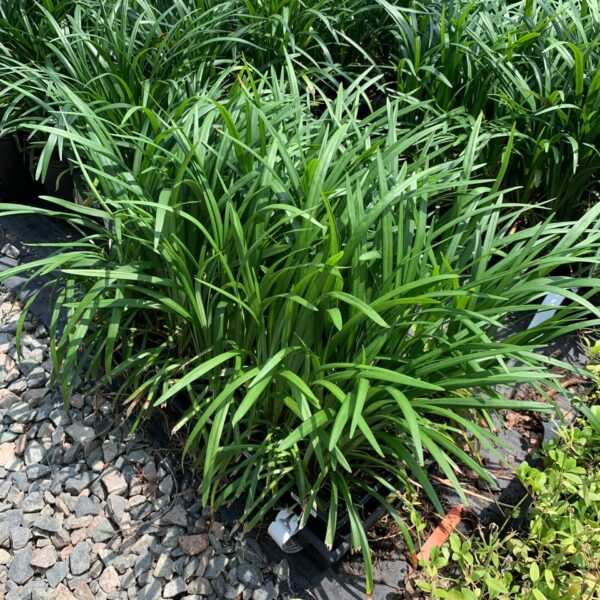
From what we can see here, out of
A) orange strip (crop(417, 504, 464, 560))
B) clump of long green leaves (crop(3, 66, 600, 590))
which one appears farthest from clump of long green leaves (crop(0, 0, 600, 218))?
orange strip (crop(417, 504, 464, 560))

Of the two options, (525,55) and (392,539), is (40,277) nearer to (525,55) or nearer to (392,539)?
(392,539)

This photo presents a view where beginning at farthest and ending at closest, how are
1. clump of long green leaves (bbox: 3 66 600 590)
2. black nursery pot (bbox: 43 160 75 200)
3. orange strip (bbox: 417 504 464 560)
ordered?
1. black nursery pot (bbox: 43 160 75 200)
2. orange strip (bbox: 417 504 464 560)
3. clump of long green leaves (bbox: 3 66 600 590)

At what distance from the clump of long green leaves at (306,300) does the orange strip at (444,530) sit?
0.14m

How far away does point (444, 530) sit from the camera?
1.69 meters

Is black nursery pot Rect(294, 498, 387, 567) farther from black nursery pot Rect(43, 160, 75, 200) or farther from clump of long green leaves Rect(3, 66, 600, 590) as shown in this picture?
black nursery pot Rect(43, 160, 75, 200)

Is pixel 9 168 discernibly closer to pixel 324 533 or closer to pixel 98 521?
pixel 98 521

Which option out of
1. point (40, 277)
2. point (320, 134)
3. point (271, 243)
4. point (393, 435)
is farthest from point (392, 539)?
point (40, 277)

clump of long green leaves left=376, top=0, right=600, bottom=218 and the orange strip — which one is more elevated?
clump of long green leaves left=376, top=0, right=600, bottom=218

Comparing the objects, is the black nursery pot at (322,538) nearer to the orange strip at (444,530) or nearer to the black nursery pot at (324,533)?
the black nursery pot at (324,533)

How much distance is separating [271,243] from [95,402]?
686mm

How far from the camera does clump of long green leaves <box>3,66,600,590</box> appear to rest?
54.4 inches

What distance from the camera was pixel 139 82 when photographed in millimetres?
2160

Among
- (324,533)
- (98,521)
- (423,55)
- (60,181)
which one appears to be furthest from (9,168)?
(324,533)

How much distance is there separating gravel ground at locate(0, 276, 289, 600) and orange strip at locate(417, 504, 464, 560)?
37cm
